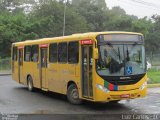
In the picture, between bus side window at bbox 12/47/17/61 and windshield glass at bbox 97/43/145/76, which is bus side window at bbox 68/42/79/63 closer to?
windshield glass at bbox 97/43/145/76

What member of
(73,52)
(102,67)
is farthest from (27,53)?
(102,67)

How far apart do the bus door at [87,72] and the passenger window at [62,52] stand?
1.70 m

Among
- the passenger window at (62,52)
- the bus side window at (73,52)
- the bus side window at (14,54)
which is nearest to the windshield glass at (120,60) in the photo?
the bus side window at (73,52)

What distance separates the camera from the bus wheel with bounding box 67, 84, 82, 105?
51.9 ft

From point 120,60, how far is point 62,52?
3331 mm

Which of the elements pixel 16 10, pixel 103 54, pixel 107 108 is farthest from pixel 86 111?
pixel 16 10

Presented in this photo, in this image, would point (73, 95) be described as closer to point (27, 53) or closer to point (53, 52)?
point (53, 52)

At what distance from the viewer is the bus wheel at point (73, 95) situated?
15.8 meters

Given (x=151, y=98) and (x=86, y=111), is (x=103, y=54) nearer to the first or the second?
(x=86, y=111)

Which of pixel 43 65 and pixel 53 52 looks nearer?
pixel 53 52

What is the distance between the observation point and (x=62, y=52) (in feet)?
56.0

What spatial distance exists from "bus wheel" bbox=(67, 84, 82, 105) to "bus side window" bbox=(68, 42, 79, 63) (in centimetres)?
103

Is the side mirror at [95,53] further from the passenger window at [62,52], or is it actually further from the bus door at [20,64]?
the bus door at [20,64]

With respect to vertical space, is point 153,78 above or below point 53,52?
below
